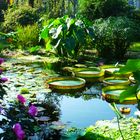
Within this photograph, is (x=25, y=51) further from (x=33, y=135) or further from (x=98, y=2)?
(x=33, y=135)

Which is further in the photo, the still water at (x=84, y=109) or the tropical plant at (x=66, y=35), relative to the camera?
the tropical plant at (x=66, y=35)

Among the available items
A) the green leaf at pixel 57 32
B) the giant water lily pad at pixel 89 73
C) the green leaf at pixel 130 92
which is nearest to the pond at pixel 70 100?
the giant water lily pad at pixel 89 73

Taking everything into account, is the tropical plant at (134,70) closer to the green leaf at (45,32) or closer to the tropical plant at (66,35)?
the tropical plant at (66,35)

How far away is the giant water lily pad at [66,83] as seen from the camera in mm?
6613

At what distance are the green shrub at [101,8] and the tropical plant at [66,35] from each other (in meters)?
3.90

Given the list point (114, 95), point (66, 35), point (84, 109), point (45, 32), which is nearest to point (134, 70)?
point (84, 109)

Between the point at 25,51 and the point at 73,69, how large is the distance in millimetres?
2999

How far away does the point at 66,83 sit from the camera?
6.82m

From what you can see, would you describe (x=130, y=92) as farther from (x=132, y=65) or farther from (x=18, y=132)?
(x=18, y=132)

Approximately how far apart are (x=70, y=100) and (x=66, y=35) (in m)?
3.29

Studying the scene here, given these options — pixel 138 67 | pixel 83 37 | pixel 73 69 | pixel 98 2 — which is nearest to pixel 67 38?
pixel 83 37

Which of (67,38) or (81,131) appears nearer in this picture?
(81,131)

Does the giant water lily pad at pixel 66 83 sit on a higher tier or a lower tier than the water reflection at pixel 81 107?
higher

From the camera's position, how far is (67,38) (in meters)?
9.05
